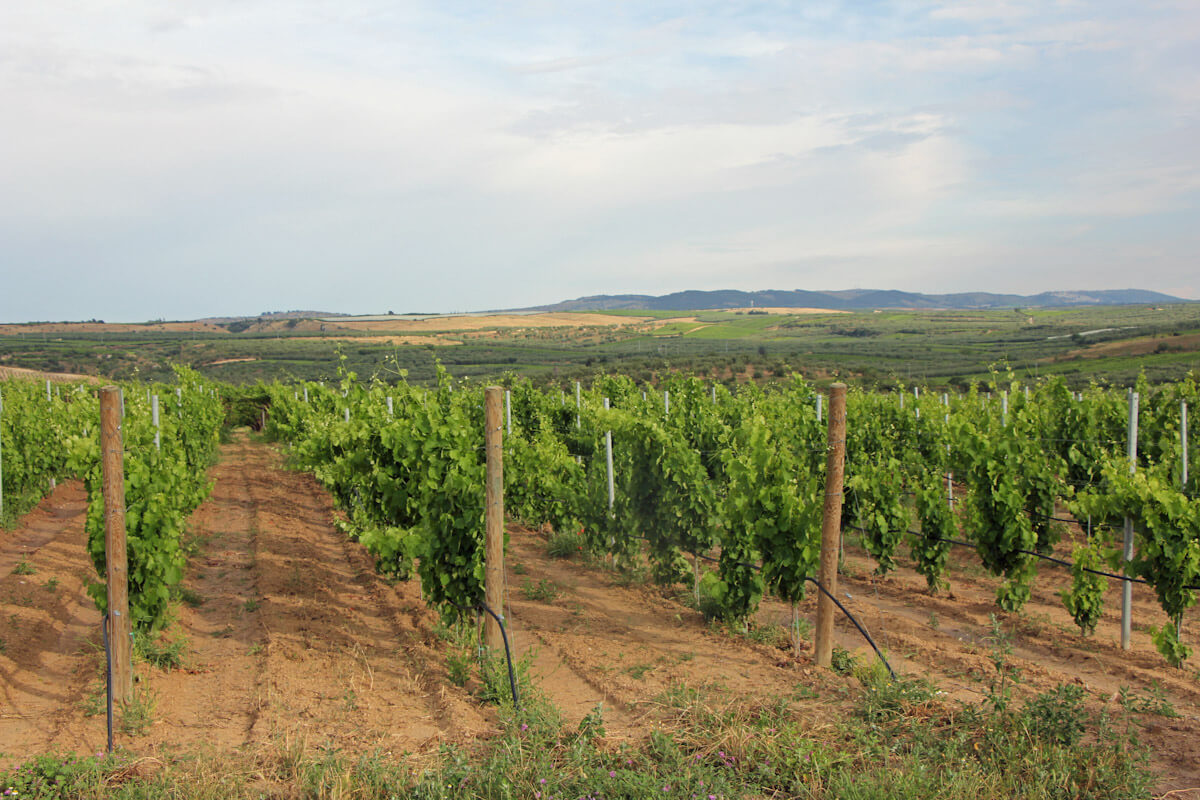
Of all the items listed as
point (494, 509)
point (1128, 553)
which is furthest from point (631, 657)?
point (1128, 553)

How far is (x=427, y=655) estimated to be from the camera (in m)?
5.98

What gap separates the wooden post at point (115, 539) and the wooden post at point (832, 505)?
457 cm

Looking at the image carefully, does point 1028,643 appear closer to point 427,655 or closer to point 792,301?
point 427,655

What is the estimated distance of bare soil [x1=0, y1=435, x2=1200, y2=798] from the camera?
4668 millimetres

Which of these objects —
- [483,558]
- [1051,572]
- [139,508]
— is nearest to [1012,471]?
[1051,572]

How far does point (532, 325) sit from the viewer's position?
90.4 metres

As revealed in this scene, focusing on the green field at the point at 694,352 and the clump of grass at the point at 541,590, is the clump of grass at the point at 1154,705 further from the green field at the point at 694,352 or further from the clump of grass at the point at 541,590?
the green field at the point at 694,352

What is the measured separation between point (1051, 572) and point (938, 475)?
2427 mm

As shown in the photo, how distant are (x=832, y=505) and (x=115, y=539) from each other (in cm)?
467

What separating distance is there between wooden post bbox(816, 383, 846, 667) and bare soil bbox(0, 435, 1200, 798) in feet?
1.53

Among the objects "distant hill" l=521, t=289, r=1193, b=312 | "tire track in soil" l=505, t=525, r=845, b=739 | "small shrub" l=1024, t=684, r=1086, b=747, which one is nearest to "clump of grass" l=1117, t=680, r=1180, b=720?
"small shrub" l=1024, t=684, r=1086, b=747

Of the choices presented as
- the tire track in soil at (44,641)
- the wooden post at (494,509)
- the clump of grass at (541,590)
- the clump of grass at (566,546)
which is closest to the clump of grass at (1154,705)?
the wooden post at (494,509)

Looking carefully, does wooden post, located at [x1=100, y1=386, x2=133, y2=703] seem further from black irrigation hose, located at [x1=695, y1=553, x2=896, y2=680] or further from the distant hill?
the distant hill

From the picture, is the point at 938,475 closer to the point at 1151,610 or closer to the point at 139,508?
the point at 1151,610
